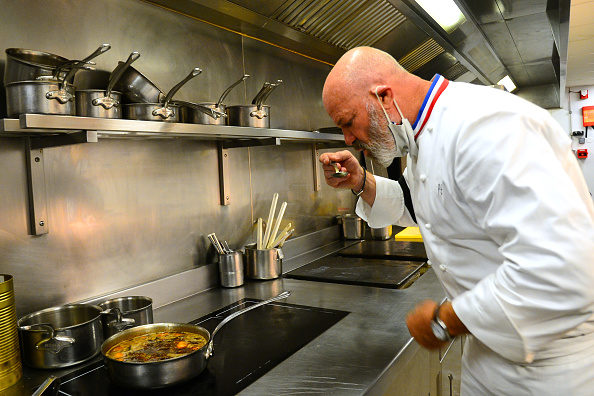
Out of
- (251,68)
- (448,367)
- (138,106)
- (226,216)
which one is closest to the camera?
(138,106)

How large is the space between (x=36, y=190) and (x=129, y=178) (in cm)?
38

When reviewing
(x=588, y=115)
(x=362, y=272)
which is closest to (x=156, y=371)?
(x=362, y=272)

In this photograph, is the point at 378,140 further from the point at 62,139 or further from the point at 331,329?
the point at 62,139

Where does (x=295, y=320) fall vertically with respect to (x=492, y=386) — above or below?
above

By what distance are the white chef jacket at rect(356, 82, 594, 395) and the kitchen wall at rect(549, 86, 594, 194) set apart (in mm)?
7657

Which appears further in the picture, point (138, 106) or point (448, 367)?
point (448, 367)

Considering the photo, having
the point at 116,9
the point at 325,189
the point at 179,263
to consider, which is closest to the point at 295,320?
the point at 179,263

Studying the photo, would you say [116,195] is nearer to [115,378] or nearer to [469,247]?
[115,378]

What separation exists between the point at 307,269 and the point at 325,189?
3.14 ft

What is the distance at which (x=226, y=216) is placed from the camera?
232cm

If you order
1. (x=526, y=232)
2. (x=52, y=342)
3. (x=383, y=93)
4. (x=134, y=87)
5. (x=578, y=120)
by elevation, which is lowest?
(x=52, y=342)

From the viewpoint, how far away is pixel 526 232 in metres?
1.01

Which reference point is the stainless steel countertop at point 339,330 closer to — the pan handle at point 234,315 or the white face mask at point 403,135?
the pan handle at point 234,315

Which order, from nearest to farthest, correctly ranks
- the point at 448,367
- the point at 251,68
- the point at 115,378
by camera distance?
the point at 115,378, the point at 448,367, the point at 251,68
